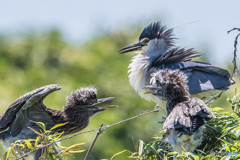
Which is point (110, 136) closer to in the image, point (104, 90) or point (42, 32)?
point (104, 90)

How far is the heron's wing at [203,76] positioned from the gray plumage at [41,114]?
3.61 ft

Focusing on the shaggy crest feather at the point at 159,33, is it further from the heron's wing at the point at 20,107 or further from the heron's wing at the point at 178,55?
the heron's wing at the point at 20,107

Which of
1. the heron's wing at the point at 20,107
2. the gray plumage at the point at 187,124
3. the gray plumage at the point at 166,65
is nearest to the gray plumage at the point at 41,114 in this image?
the heron's wing at the point at 20,107

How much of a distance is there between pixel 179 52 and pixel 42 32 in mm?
13372

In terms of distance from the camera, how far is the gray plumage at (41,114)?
5.74m

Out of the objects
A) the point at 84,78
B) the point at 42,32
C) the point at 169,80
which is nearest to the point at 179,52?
the point at 169,80

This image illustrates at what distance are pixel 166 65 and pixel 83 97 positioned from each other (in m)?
1.26

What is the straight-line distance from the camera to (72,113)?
6.45 meters

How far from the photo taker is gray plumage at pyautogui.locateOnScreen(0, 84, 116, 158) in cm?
574

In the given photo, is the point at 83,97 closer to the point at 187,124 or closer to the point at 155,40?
the point at 155,40

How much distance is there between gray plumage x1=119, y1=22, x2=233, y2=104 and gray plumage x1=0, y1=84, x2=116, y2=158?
2.90 ft

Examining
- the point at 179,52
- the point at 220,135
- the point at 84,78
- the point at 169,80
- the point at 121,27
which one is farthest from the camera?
the point at 121,27

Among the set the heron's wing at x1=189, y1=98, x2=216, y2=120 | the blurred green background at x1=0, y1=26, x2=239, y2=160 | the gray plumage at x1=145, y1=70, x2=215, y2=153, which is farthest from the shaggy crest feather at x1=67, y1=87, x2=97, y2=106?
the blurred green background at x1=0, y1=26, x2=239, y2=160

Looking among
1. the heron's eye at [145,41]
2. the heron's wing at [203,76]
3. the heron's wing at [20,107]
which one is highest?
the heron's eye at [145,41]
